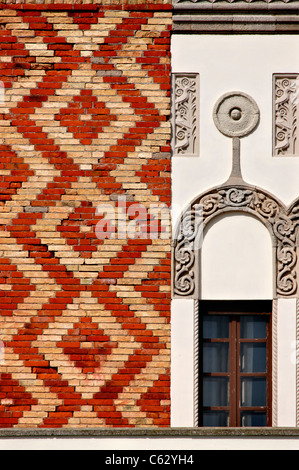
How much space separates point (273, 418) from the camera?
24.2ft

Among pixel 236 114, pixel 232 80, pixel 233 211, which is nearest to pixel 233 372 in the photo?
pixel 233 211

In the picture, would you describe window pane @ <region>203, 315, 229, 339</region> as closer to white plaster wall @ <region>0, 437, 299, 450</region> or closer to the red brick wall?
the red brick wall

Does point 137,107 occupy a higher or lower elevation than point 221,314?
higher

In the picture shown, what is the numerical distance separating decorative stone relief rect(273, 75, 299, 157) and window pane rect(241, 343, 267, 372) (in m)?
2.09

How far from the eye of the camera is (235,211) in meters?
7.53

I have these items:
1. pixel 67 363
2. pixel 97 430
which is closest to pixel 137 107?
pixel 67 363

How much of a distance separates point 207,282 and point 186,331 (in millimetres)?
559

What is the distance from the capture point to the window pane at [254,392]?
754 centimetres

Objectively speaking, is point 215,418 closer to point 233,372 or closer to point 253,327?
point 233,372

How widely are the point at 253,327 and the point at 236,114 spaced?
7.50 ft
